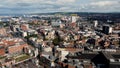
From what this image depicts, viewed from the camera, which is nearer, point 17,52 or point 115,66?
point 115,66

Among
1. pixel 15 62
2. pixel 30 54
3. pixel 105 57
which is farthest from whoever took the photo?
pixel 30 54

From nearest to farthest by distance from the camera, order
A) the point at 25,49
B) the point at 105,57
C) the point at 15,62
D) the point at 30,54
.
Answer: the point at 105,57, the point at 15,62, the point at 30,54, the point at 25,49

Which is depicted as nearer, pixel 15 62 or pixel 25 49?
pixel 15 62

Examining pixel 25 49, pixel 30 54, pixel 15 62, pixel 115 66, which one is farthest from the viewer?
pixel 25 49

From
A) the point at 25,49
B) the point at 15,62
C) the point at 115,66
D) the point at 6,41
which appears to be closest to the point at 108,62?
the point at 115,66

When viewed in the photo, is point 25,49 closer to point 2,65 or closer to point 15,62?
point 15,62

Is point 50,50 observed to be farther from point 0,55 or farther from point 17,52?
point 0,55

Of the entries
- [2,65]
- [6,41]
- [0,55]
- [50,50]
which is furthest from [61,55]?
[6,41]

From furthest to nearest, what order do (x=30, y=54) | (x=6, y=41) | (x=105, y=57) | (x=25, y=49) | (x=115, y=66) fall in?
(x=6, y=41)
(x=25, y=49)
(x=30, y=54)
(x=105, y=57)
(x=115, y=66)

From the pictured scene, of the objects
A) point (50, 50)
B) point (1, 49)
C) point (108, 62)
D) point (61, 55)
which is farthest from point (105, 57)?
point (1, 49)
